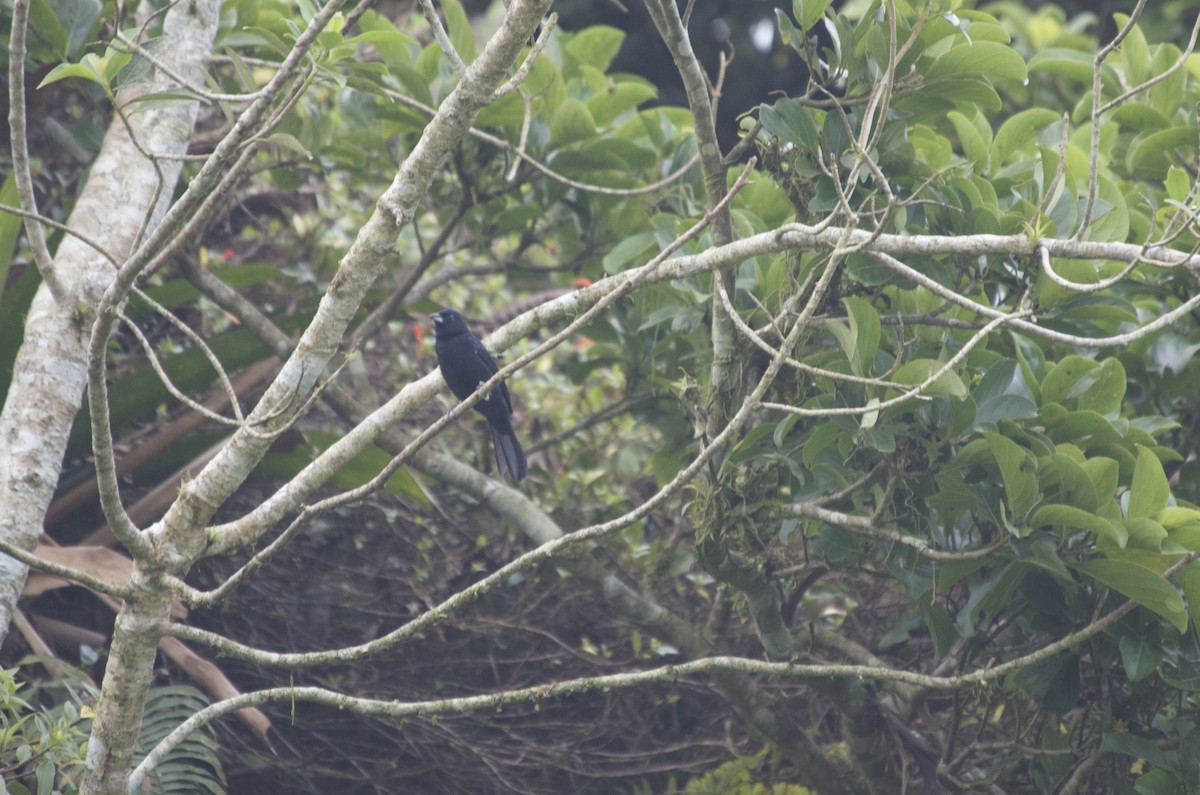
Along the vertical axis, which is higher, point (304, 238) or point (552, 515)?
point (304, 238)

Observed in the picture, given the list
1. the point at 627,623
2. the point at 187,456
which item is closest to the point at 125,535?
the point at 187,456

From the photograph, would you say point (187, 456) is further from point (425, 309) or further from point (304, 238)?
point (304, 238)

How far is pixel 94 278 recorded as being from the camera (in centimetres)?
368

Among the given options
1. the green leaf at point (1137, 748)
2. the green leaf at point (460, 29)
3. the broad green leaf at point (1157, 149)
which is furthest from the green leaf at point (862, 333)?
the green leaf at point (460, 29)

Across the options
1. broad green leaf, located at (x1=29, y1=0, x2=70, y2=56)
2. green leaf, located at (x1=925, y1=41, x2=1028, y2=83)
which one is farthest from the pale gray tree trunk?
green leaf, located at (x1=925, y1=41, x2=1028, y2=83)

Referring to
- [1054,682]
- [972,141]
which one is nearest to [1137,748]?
[1054,682]

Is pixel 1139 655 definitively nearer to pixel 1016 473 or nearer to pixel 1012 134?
pixel 1016 473

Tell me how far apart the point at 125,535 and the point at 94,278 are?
4.63ft

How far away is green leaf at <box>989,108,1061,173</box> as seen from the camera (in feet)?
12.0

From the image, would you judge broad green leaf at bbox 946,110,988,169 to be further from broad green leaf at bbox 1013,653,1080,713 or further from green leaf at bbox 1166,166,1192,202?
broad green leaf at bbox 1013,653,1080,713

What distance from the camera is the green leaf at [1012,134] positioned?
366 centimetres

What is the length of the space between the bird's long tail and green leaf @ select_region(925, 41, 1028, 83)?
85.9 inches

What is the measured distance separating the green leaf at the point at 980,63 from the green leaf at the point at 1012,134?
1.78 ft

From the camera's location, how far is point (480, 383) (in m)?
4.49
